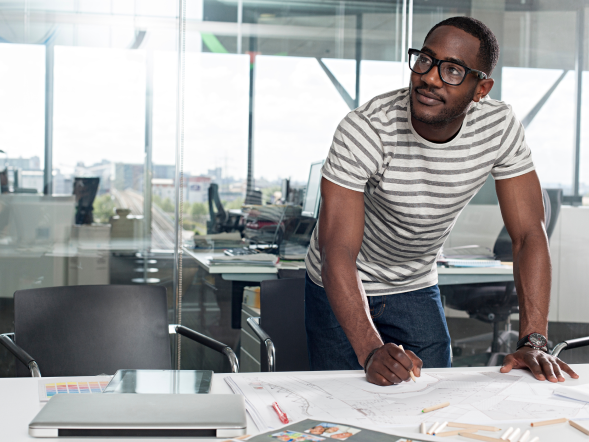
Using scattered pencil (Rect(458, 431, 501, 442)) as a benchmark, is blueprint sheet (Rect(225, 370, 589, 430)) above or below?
below

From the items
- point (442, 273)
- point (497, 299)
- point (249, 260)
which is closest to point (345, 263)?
point (249, 260)

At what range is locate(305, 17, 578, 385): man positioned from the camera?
1586 millimetres

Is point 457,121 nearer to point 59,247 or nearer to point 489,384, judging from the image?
point 489,384

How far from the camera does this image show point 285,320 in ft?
8.21

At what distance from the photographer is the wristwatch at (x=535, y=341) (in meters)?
1.58

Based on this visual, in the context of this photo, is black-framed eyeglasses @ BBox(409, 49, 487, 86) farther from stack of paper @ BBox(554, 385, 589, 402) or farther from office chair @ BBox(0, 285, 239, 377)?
office chair @ BBox(0, 285, 239, 377)

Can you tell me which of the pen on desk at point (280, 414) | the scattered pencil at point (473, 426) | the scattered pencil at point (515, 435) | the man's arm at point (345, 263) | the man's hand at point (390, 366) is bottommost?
the pen on desk at point (280, 414)

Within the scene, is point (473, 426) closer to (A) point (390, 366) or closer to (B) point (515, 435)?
(B) point (515, 435)

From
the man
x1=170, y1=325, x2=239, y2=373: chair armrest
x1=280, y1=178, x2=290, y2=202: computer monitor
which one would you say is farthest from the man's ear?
x1=280, y1=178, x2=290, y2=202: computer monitor

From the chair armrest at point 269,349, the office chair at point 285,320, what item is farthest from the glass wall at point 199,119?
the chair armrest at point 269,349

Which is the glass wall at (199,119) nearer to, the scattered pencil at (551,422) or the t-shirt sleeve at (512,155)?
the t-shirt sleeve at (512,155)

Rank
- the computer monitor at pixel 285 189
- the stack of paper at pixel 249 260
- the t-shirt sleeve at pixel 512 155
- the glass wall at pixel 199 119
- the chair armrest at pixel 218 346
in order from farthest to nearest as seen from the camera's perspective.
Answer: the computer monitor at pixel 285 189
the glass wall at pixel 199 119
the stack of paper at pixel 249 260
the chair armrest at pixel 218 346
the t-shirt sleeve at pixel 512 155

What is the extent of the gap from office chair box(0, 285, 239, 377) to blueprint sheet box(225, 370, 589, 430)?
0.78 meters

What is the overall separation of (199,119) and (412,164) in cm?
258
